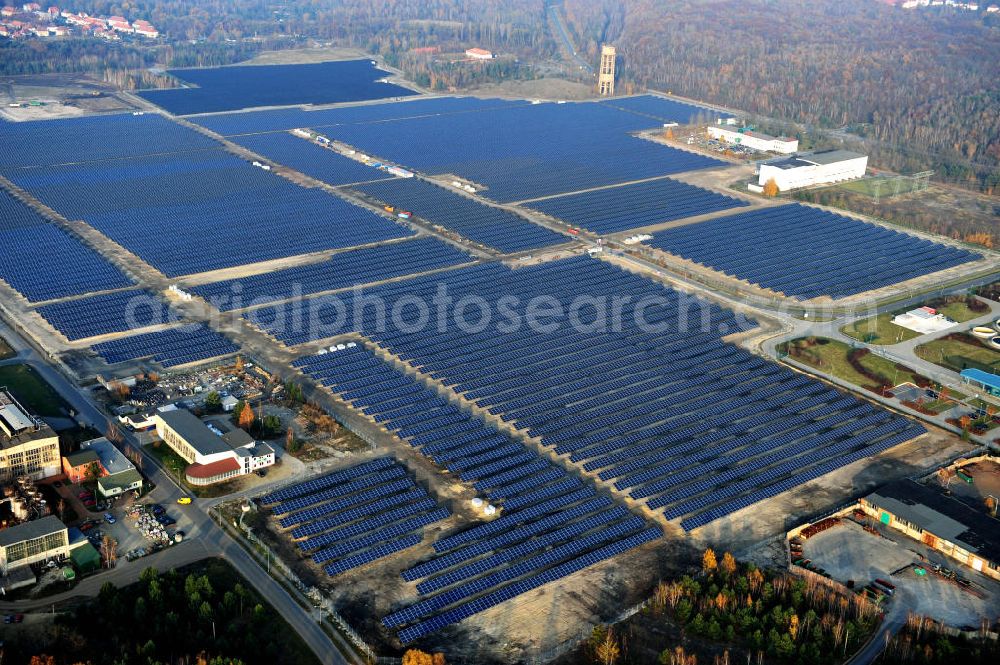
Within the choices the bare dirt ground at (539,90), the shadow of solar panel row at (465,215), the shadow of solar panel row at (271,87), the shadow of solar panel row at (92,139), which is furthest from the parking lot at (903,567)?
the bare dirt ground at (539,90)

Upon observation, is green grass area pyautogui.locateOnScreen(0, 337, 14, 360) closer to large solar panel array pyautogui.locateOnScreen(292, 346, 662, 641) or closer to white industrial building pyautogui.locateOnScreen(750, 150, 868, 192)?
large solar panel array pyautogui.locateOnScreen(292, 346, 662, 641)

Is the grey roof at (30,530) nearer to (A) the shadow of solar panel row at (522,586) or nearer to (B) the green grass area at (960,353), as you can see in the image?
(A) the shadow of solar panel row at (522,586)

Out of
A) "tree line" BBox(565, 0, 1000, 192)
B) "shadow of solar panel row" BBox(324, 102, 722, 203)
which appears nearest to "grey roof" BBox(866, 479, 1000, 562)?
"shadow of solar panel row" BBox(324, 102, 722, 203)

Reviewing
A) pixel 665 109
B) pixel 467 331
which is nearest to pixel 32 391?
pixel 467 331

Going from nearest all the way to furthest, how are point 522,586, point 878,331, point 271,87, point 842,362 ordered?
point 522,586, point 842,362, point 878,331, point 271,87

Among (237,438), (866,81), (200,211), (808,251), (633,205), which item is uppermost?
(866,81)

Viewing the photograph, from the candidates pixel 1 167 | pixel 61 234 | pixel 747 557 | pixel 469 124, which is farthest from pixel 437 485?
pixel 469 124

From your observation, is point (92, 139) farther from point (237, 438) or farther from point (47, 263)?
point (237, 438)
